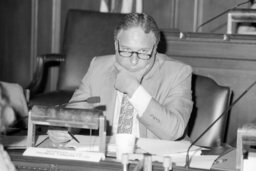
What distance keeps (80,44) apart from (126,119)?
1515mm

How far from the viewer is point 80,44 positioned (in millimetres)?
3939

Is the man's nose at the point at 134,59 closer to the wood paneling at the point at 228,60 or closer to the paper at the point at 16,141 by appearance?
the paper at the point at 16,141

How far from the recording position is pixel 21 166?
5.74 ft

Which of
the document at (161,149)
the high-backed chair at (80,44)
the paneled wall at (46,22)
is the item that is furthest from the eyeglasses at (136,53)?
the paneled wall at (46,22)

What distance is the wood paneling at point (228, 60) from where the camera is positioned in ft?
11.2

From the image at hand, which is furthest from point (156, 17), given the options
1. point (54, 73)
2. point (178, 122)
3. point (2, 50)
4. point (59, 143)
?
point (59, 143)

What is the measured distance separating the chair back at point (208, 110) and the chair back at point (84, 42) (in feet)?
4.20

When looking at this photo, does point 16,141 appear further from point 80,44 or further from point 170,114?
point 80,44

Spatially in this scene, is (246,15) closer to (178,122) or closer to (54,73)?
(178,122)

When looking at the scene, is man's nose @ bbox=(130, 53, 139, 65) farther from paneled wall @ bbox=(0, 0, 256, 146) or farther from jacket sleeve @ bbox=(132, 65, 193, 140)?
paneled wall @ bbox=(0, 0, 256, 146)

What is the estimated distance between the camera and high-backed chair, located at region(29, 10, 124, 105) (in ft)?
12.8

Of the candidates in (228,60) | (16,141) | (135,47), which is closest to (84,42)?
(228,60)

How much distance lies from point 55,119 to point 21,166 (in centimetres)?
23

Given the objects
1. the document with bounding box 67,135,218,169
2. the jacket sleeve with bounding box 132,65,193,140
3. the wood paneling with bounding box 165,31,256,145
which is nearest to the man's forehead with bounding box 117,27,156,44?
the jacket sleeve with bounding box 132,65,193,140
